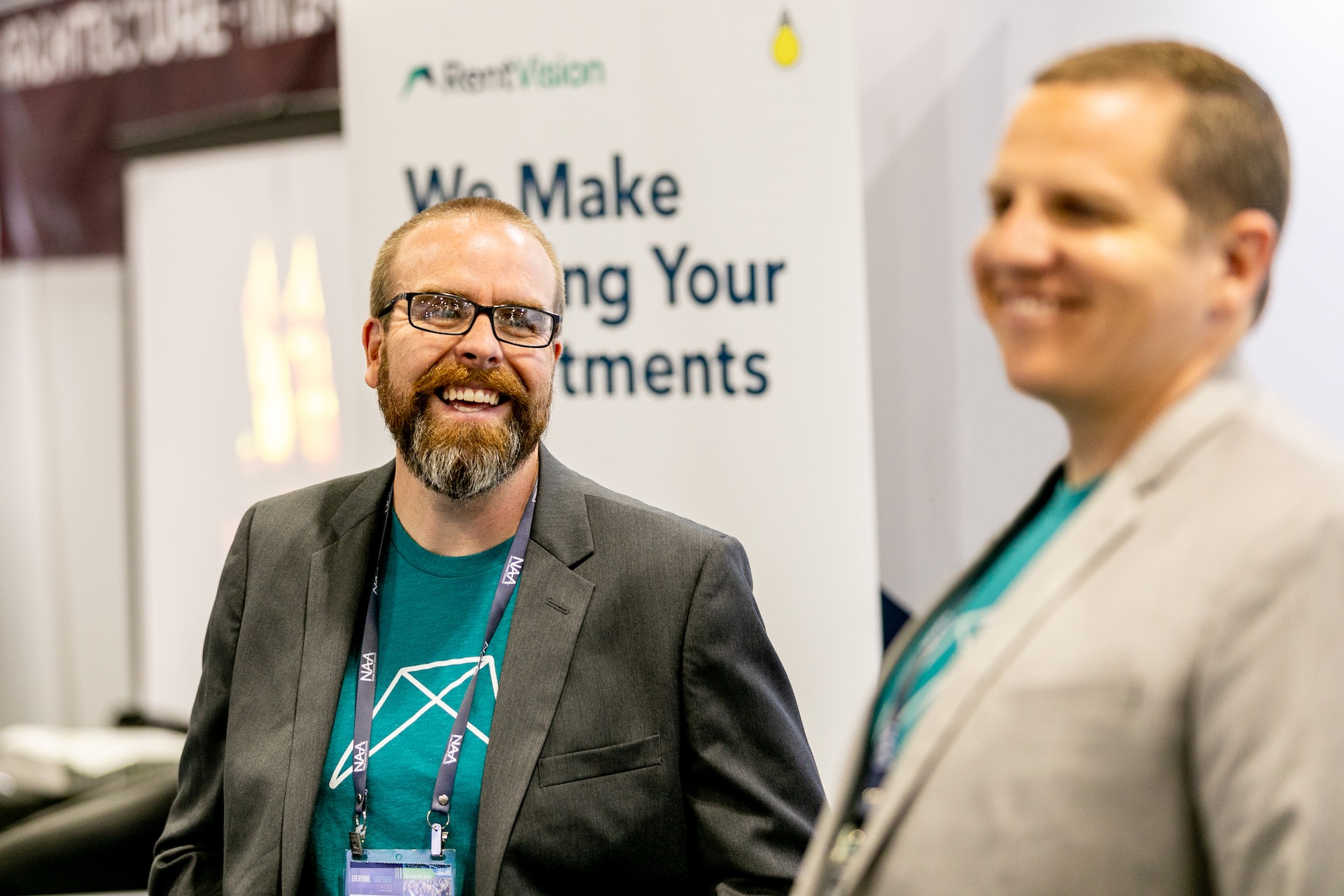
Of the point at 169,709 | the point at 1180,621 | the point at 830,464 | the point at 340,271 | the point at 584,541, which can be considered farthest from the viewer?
the point at 169,709

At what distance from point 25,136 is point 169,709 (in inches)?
85.9

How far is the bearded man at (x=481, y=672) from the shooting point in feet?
5.48

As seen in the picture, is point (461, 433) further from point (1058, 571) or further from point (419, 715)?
point (1058, 571)

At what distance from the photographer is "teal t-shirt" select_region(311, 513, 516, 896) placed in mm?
1678

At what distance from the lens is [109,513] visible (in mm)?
4695

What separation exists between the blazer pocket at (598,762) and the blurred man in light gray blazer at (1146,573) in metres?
0.69

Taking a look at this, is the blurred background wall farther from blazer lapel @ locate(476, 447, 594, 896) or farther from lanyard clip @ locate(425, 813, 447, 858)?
lanyard clip @ locate(425, 813, 447, 858)

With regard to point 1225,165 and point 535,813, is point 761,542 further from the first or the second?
point 1225,165

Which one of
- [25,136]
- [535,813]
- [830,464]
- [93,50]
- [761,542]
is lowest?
[535,813]

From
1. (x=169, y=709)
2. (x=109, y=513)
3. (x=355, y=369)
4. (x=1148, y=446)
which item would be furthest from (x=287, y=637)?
(x=109, y=513)

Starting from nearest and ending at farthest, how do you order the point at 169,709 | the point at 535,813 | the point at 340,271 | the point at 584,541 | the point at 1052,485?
the point at 1052,485
the point at 535,813
the point at 584,541
the point at 340,271
the point at 169,709

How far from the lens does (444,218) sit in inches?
72.9

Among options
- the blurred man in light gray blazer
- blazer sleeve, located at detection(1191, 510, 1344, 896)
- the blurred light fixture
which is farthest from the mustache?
the blurred light fixture

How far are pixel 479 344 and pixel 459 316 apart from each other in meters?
0.05
